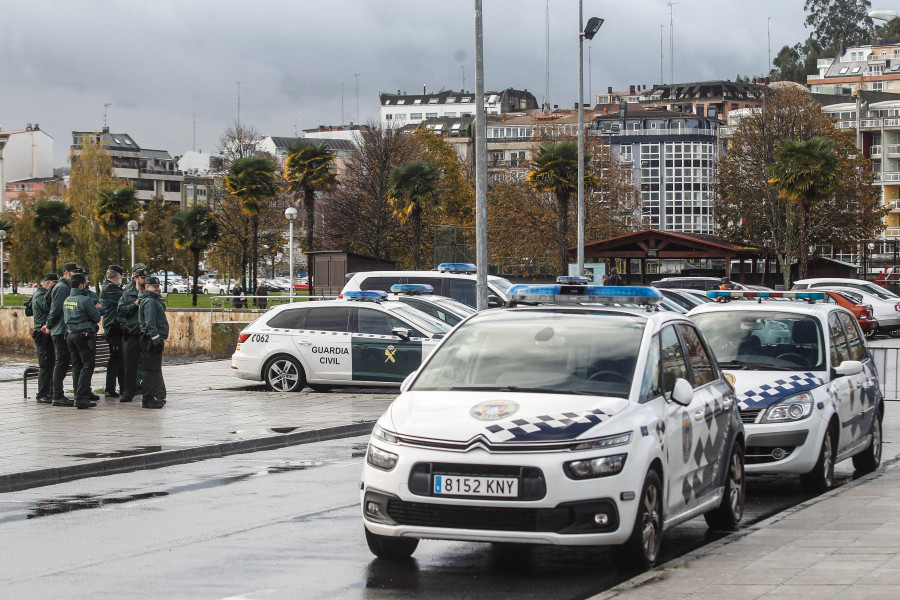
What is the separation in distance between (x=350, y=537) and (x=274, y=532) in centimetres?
60

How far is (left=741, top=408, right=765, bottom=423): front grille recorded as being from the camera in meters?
10.4

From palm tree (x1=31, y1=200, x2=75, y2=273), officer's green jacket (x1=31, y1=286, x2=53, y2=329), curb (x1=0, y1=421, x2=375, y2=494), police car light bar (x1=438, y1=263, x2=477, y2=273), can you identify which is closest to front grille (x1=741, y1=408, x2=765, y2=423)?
curb (x1=0, y1=421, x2=375, y2=494)

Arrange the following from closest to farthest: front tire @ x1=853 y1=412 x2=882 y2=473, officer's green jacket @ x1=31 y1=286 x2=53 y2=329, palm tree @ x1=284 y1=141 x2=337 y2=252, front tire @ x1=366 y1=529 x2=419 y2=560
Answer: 1. front tire @ x1=366 y1=529 x2=419 y2=560
2. front tire @ x1=853 y1=412 x2=882 y2=473
3. officer's green jacket @ x1=31 y1=286 x2=53 y2=329
4. palm tree @ x1=284 y1=141 x2=337 y2=252

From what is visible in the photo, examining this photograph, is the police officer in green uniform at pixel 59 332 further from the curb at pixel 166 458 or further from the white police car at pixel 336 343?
the curb at pixel 166 458

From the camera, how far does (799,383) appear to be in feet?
35.2

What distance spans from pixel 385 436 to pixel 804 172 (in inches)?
2050

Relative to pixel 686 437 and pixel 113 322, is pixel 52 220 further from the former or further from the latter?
pixel 686 437

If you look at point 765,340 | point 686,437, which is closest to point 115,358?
point 765,340

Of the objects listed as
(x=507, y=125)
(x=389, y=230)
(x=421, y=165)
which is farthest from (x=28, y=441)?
(x=507, y=125)

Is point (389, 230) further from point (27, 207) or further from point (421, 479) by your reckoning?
point (421, 479)

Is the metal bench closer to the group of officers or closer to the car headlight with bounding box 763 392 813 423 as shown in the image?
the group of officers

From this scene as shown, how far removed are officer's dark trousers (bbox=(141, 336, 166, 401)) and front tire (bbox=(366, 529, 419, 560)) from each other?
437 inches

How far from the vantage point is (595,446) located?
268 inches

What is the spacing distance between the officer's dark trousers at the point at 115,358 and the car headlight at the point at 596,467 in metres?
13.3
